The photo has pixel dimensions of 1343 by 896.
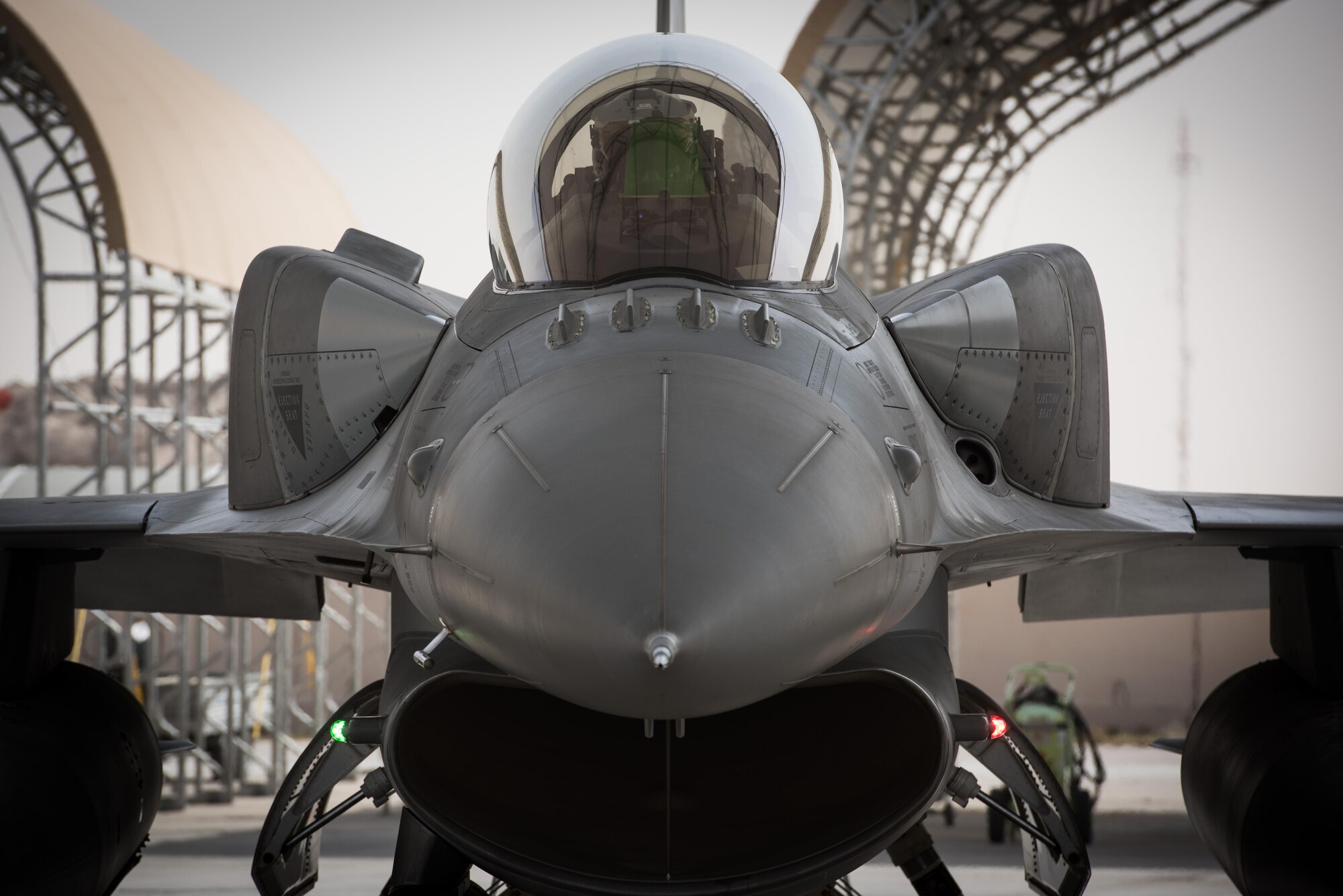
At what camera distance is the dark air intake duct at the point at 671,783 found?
9.96 feet

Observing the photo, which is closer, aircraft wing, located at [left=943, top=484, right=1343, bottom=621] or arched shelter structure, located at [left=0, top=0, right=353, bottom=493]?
aircraft wing, located at [left=943, top=484, right=1343, bottom=621]

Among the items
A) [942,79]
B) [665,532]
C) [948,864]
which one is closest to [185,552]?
[665,532]

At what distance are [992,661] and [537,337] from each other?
25823 mm

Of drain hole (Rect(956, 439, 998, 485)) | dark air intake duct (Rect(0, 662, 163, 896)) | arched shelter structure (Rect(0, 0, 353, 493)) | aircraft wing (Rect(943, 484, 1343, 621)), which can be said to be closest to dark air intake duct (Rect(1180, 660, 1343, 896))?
aircraft wing (Rect(943, 484, 1343, 621))

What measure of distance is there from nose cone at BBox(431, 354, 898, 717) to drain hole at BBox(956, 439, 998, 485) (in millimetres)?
1197

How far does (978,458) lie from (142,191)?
12.1 metres

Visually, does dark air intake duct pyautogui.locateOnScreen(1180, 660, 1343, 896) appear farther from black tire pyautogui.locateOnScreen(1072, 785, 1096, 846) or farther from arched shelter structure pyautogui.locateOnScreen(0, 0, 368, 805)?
arched shelter structure pyautogui.locateOnScreen(0, 0, 368, 805)

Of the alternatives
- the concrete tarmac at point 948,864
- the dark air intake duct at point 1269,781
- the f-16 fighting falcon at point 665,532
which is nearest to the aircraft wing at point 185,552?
the f-16 fighting falcon at point 665,532

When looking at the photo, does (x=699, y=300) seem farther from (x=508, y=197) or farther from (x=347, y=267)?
(x=347, y=267)

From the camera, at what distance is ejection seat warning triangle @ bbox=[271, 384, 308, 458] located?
3988 mm

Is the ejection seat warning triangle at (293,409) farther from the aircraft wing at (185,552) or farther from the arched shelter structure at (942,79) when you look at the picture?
the arched shelter structure at (942,79)

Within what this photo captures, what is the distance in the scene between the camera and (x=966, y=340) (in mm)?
3992

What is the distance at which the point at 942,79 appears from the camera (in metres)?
18.2

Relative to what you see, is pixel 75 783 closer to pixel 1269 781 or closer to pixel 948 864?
pixel 1269 781
